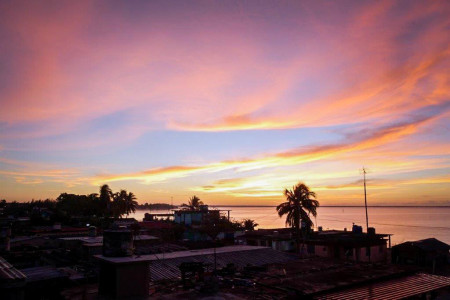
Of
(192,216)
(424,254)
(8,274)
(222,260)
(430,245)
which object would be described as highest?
(8,274)

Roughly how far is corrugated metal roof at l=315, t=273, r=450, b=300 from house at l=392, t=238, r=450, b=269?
1085 inches

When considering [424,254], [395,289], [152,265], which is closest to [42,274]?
[152,265]

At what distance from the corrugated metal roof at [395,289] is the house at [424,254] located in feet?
90.4

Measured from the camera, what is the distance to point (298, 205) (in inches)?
2067

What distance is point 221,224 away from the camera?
7888cm

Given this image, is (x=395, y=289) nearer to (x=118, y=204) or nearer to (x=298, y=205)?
(x=298, y=205)

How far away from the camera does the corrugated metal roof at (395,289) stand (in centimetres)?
1950

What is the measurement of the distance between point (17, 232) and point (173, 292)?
1857 inches

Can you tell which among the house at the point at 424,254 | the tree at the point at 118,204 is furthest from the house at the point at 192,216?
the house at the point at 424,254

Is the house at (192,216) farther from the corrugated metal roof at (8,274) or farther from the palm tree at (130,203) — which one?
the corrugated metal roof at (8,274)

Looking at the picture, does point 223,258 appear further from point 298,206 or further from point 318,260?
point 298,206

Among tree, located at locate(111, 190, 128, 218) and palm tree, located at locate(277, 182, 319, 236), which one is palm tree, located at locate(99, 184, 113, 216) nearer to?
tree, located at locate(111, 190, 128, 218)

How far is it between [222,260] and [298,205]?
2816 cm

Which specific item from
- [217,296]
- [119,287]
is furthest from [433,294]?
[119,287]
